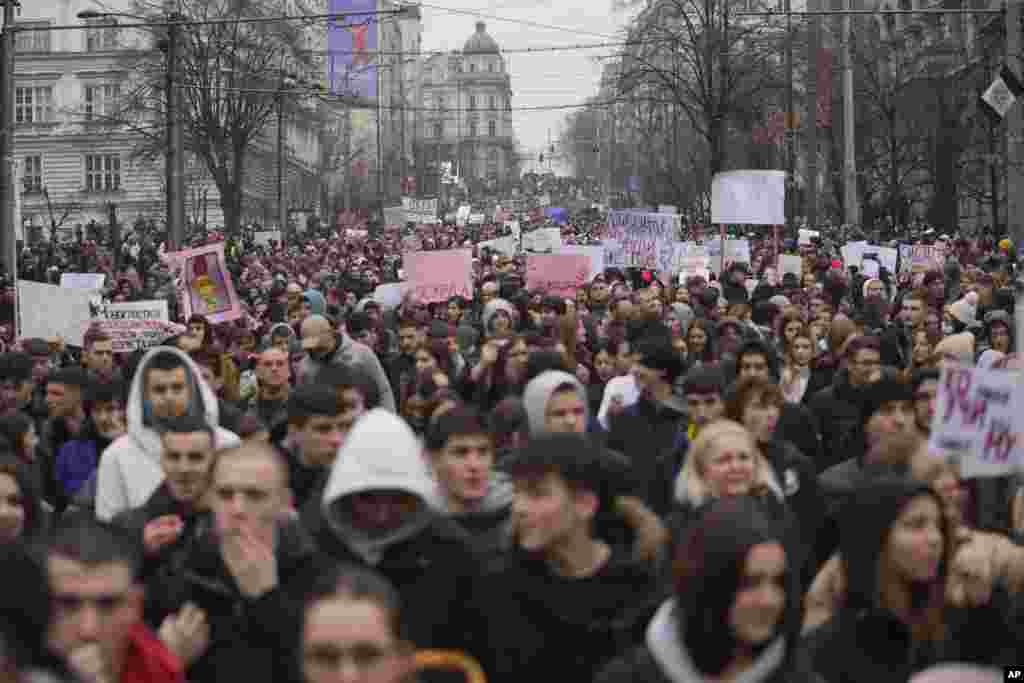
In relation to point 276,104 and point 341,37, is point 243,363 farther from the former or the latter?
point 341,37

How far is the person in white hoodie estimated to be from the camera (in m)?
7.05

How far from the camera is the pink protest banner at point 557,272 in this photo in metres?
18.5

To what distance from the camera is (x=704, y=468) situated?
597cm

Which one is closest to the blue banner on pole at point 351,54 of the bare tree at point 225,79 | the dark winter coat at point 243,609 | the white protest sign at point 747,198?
the bare tree at point 225,79

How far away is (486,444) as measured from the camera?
5668 millimetres

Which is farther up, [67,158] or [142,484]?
[67,158]

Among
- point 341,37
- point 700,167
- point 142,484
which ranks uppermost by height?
point 341,37

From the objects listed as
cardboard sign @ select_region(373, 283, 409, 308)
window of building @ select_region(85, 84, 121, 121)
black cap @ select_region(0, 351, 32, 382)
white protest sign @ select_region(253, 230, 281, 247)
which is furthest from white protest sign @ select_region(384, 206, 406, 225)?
black cap @ select_region(0, 351, 32, 382)

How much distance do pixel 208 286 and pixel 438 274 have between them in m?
2.88

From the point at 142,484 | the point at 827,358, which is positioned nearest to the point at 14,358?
the point at 142,484

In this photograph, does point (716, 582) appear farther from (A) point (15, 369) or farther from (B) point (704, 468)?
(A) point (15, 369)

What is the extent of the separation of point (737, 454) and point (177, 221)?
78.5 ft

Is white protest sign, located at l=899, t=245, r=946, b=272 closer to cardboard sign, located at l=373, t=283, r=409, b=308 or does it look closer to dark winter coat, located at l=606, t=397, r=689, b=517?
cardboard sign, located at l=373, t=283, r=409, b=308

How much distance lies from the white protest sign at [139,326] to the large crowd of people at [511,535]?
4183 mm
